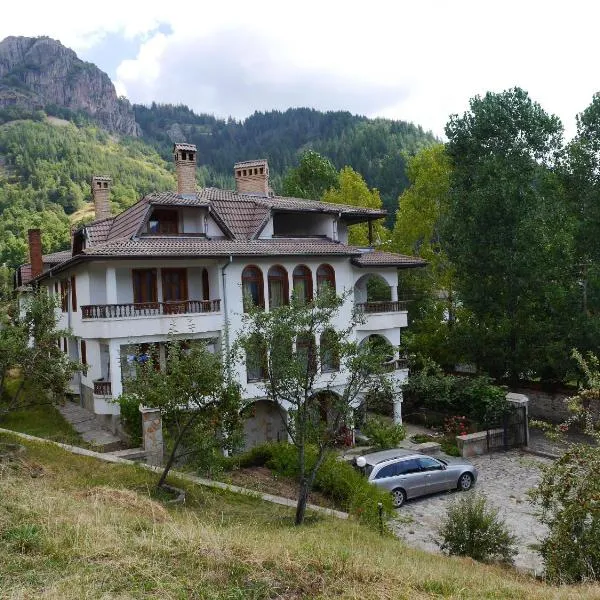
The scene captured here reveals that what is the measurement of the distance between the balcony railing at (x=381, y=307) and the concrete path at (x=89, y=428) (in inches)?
445

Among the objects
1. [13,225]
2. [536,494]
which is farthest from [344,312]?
[13,225]

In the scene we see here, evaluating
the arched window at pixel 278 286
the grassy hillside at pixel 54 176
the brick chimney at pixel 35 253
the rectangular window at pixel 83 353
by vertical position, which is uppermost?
the grassy hillside at pixel 54 176

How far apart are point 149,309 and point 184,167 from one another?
7637 millimetres

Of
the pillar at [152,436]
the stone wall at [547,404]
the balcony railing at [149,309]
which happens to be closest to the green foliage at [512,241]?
the stone wall at [547,404]

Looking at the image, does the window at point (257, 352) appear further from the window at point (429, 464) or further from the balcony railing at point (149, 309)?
the balcony railing at point (149, 309)

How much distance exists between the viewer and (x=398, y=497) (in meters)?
17.7

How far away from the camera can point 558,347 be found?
25.9 meters

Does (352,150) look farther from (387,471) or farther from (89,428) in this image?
(387,471)

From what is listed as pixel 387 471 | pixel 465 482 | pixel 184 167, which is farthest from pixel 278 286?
pixel 465 482

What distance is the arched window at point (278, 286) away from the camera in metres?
23.5

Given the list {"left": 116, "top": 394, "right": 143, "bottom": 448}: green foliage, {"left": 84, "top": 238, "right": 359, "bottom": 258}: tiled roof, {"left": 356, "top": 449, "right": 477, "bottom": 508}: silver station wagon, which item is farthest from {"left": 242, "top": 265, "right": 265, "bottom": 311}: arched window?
{"left": 356, "top": 449, "right": 477, "bottom": 508}: silver station wagon

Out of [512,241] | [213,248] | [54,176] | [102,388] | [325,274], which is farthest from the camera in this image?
[54,176]

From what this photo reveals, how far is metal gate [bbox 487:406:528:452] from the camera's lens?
24.4 metres

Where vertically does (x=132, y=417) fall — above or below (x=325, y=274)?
below
